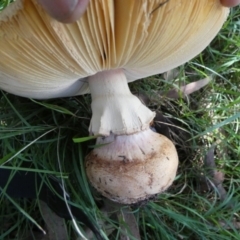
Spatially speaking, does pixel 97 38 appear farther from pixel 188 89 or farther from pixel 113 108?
pixel 188 89

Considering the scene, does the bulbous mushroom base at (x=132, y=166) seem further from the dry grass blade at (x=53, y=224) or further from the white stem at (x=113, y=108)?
the dry grass blade at (x=53, y=224)

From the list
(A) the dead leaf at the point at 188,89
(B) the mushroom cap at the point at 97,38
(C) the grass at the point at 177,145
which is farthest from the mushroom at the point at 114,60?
(A) the dead leaf at the point at 188,89

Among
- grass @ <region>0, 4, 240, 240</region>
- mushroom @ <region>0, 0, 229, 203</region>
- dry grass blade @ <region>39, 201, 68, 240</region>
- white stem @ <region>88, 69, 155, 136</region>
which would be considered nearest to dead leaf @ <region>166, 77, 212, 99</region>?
grass @ <region>0, 4, 240, 240</region>

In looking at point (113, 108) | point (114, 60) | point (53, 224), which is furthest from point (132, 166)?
point (53, 224)

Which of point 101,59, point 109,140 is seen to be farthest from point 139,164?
point 101,59

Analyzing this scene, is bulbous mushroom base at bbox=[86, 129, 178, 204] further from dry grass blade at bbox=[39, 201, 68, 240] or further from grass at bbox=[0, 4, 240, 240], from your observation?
dry grass blade at bbox=[39, 201, 68, 240]
